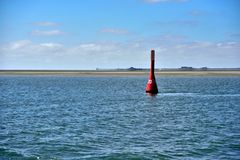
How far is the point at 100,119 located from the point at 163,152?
9579 mm

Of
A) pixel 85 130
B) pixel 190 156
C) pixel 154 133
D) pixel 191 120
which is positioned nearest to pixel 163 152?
pixel 190 156

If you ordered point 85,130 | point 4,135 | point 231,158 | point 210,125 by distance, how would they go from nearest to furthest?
point 231,158 → point 4,135 → point 85,130 → point 210,125

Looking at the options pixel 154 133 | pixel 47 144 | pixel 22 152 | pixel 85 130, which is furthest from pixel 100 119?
pixel 22 152

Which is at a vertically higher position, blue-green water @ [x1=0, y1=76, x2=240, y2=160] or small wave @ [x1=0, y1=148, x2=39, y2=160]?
blue-green water @ [x1=0, y1=76, x2=240, y2=160]

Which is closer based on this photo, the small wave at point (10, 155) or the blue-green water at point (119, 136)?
the small wave at point (10, 155)

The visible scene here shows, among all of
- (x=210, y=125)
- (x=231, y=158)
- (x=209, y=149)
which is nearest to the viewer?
(x=231, y=158)

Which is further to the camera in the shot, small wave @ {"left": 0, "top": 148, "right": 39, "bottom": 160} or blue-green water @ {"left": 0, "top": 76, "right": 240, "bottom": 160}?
blue-green water @ {"left": 0, "top": 76, "right": 240, "bottom": 160}

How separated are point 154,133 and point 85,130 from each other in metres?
3.41

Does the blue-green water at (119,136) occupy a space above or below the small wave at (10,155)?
above

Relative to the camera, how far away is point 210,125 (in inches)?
838

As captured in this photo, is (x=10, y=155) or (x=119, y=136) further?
(x=119, y=136)

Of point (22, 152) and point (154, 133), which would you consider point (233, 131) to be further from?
point (22, 152)

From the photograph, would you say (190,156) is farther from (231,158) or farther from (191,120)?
(191,120)

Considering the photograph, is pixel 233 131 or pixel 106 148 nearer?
pixel 106 148
